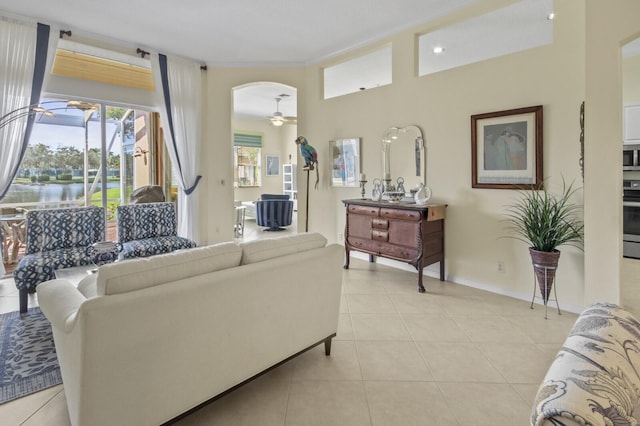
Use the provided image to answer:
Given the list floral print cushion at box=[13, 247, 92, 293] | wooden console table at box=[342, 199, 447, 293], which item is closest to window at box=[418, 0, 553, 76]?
wooden console table at box=[342, 199, 447, 293]

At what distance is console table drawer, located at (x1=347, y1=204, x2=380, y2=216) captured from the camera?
13.8 feet

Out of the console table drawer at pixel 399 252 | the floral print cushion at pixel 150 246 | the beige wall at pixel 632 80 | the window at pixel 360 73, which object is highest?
the window at pixel 360 73

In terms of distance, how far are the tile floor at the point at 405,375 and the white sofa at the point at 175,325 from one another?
214mm

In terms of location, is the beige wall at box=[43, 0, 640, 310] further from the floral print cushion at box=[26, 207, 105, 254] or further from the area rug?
the area rug

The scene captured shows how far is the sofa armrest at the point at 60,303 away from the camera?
4.58 feet

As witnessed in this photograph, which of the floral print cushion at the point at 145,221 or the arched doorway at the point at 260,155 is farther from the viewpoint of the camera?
the arched doorway at the point at 260,155

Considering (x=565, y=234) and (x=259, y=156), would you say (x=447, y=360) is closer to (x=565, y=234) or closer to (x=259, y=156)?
(x=565, y=234)

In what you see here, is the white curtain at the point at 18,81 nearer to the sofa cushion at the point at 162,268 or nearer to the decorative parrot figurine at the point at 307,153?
the decorative parrot figurine at the point at 307,153

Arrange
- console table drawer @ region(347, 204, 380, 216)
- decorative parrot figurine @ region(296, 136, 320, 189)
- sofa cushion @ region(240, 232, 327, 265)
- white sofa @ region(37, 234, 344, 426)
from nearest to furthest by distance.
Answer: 1. white sofa @ region(37, 234, 344, 426)
2. sofa cushion @ region(240, 232, 327, 265)
3. console table drawer @ region(347, 204, 380, 216)
4. decorative parrot figurine @ region(296, 136, 320, 189)

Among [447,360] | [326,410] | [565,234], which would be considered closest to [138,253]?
[326,410]

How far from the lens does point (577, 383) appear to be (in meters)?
0.68

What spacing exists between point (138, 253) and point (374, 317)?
254 centimetres

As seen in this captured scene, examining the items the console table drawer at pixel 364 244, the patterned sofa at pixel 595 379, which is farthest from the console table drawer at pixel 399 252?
the patterned sofa at pixel 595 379

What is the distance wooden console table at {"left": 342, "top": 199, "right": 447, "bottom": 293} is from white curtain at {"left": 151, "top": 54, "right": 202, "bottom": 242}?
8.84 feet
